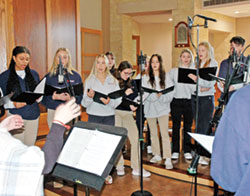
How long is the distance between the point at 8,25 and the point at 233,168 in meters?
3.94

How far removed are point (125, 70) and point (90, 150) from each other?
2138 millimetres

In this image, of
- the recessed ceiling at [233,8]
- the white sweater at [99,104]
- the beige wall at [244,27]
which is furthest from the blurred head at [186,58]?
the beige wall at [244,27]

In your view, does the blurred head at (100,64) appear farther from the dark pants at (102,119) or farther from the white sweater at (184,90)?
the white sweater at (184,90)

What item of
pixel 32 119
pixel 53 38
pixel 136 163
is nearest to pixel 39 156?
pixel 32 119

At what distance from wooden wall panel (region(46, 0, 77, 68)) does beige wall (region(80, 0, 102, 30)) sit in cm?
327

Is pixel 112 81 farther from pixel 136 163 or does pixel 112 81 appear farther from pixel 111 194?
pixel 111 194

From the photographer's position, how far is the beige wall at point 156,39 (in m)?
11.8

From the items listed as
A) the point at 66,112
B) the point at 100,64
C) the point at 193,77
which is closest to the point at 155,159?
the point at 193,77

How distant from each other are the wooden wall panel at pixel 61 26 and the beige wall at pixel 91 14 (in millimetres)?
3273

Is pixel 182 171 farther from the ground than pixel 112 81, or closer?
closer

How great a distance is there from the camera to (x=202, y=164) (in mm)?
3652

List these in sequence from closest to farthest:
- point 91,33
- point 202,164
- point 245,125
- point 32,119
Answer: point 245,125
point 32,119
point 202,164
point 91,33

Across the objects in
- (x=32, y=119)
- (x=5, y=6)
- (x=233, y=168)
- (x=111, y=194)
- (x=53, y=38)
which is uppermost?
(x=5, y=6)

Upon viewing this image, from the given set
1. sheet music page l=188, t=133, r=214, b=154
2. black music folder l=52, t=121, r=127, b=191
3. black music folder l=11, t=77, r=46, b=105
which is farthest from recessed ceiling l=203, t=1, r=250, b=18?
black music folder l=52, t=121, r=127, b=191
